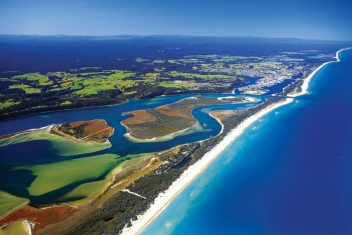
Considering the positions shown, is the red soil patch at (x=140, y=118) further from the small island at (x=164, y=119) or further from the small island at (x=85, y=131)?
the small island at (x=85, y=131)

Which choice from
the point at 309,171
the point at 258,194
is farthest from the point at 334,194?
the point at 258,194

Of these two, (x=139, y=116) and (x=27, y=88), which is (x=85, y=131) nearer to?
(x=139, y=116)

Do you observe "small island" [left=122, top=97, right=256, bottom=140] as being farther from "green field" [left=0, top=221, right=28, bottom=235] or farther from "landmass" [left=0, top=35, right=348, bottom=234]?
"green field" [left=0, top=221, right=28, bottom=235]

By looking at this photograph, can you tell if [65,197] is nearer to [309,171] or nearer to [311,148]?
[309,171]

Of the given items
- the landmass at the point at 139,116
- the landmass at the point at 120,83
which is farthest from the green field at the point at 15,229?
the landmass at the point at 120,83

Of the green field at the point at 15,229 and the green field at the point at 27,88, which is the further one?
the green field at the point at 27,88

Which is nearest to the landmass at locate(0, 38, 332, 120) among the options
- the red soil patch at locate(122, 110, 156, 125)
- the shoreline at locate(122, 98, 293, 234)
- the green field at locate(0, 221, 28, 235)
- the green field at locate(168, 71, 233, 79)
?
the green field at locate(168, 71, 233, 79)
